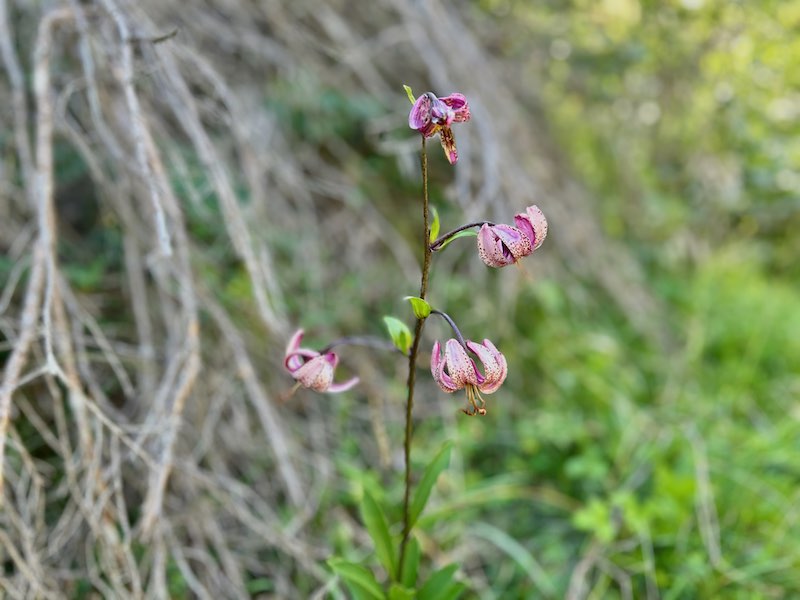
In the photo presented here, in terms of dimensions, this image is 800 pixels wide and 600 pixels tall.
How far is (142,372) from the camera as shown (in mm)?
1521

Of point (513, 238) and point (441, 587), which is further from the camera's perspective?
point (441, 587)

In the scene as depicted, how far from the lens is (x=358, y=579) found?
96cm

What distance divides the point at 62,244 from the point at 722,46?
252 centimetres

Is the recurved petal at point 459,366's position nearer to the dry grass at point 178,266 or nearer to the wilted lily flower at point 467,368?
the wilted lily flower at point 467,368

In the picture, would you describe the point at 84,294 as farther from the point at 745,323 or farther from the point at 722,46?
the point at 722,46

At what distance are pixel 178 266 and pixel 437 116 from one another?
80 cm

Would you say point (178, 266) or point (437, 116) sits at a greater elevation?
point (437, 116)

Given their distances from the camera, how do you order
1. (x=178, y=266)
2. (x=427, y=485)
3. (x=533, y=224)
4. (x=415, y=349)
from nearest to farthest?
(x=533, y=224) < (x=415, y=349) < (x=427, y=485) < (x=178, y=266)

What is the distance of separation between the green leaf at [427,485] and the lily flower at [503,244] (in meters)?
0.36

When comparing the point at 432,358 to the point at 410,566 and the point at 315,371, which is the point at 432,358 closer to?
the point at 315,371

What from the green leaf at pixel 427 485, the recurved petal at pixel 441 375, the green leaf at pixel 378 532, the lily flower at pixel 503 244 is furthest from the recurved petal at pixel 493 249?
the green leaf at pixel 378 532

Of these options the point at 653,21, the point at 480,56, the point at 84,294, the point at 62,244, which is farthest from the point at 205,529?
the point at 653,21

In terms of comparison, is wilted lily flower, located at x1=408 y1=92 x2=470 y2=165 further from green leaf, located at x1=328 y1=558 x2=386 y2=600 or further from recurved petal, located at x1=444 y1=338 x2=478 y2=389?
green leaf, located at x1=328 y1=558 x2=386 y2=600

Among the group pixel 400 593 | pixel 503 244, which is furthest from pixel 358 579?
pixel 503 244
